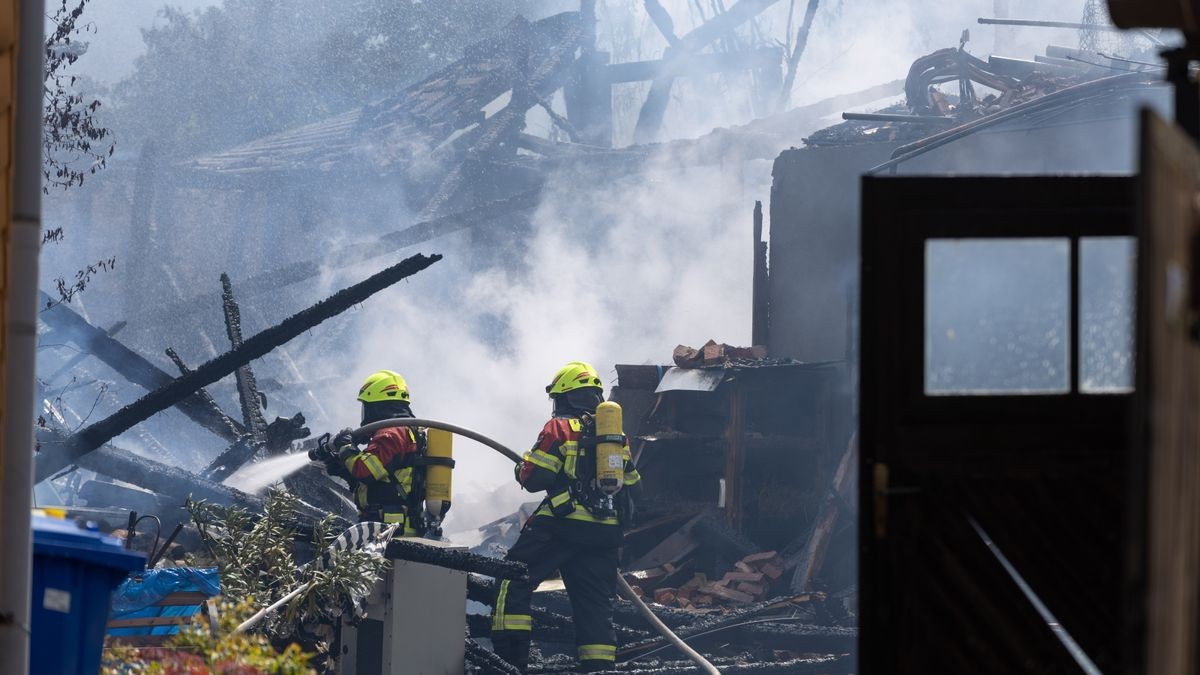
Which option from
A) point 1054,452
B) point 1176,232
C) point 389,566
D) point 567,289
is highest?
point 567,289

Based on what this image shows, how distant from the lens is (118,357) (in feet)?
40.0

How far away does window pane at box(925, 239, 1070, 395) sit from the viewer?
11.3 ft

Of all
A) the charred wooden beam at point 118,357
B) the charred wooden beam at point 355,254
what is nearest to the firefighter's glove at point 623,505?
the charred wooden beam at point 118,357

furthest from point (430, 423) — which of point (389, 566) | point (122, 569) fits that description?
point (122, 569)

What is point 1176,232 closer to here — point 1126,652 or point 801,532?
point 1126,652

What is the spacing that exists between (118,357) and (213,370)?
5.67 ft

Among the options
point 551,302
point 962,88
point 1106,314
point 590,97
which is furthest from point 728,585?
point 590,97

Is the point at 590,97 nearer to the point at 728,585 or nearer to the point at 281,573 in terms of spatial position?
the point at 728,585

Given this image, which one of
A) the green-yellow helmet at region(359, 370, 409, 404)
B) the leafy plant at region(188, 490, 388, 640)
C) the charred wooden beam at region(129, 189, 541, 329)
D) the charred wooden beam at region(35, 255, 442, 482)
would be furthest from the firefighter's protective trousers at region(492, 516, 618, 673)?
the charred wooden beam at region(129, 189, 541, 329)

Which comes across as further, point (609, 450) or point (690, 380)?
point (690, 380)

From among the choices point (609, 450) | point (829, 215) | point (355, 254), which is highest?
point (355, 254)

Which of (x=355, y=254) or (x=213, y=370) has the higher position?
(x=355, y=254)

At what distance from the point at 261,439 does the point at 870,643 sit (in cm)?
894

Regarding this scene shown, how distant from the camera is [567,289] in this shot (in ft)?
81.9
